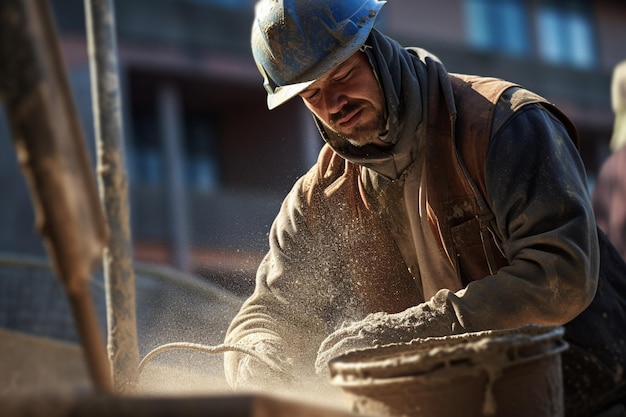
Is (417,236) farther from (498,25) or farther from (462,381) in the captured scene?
(498,25)

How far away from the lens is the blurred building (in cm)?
1568

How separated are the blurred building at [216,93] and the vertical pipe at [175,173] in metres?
0.02

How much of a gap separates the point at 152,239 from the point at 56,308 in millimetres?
9385

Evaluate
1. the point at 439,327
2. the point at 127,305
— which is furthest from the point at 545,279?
the point at 127,305

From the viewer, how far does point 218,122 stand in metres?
19.3

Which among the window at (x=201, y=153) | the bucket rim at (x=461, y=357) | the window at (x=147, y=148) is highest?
the bucket rim at (x=461, y=357)

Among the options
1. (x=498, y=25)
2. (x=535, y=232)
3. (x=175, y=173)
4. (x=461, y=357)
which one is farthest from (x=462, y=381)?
(x=498, y=25)

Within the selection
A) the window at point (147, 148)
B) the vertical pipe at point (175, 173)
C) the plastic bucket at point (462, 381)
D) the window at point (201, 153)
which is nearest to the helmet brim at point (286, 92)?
the plastic bucket at point (462, 381)

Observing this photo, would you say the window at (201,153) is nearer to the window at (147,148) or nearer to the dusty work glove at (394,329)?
the window at (147,148)

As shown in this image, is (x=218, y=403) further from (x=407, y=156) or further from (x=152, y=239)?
(x=152, y=239)

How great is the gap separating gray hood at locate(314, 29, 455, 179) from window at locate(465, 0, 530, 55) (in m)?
16.8

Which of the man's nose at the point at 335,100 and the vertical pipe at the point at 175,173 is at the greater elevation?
the man's nose at the point at 335,100

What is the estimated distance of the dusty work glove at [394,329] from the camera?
112 inches

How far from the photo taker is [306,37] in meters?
3.42
